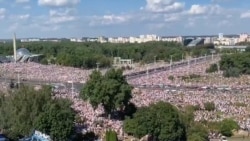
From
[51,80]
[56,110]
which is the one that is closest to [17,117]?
[56,110]

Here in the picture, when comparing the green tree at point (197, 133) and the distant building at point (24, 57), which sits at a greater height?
the distant building at point (24, 57)

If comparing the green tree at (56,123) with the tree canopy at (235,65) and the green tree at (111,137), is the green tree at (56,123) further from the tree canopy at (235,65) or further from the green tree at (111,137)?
the tree canopy at (235,65)

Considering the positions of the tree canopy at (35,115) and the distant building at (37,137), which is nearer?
the distant building at (37,137)

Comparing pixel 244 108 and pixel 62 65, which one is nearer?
pixel 244 108

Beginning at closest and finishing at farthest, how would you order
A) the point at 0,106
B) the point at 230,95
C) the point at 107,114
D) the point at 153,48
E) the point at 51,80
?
the point at 0,106 → the point at 107,114 → the point at 230,95 → the point at 51,80 → the point at 153,48

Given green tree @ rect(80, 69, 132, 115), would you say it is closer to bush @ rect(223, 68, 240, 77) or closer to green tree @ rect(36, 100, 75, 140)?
green tree @ rect(36, 100, 75, 140)

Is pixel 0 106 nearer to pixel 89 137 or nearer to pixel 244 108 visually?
pixel 89 137

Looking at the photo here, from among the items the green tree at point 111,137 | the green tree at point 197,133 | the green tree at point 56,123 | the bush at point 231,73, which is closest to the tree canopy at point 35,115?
the green tree at point 56,123
